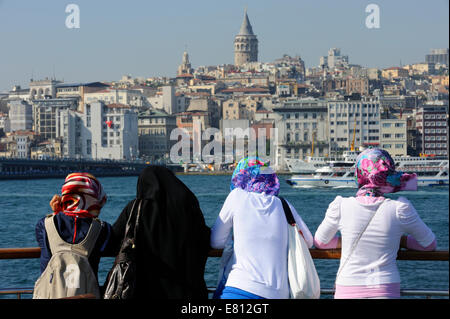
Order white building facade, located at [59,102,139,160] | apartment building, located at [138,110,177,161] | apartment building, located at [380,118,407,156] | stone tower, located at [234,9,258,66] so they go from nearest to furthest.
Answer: apartment building, located at [380,118,407,156], white building facade, located at [59,102,139,160], apartment building, located at [138,110,177,161], stone tower, located at [234,9,258,66]

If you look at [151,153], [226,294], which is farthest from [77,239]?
[151,153]

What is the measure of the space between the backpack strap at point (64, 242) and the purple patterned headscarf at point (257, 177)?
320 millimetres

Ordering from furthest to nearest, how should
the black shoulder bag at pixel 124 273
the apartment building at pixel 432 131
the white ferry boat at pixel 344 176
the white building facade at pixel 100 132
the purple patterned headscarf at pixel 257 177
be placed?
the white building facade at pixel 100 132, the apartment building at pixel 432 131, the white ferry boat at pixel 344 176, the purple patterned headscarf at pixel 257 177, the black shoulder bag at pixel 124 273

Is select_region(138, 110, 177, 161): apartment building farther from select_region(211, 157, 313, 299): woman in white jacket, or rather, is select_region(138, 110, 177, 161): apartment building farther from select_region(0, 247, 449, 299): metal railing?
select_region(211, 157, 313, 299): woman in white jacket

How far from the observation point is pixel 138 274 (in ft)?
5.53

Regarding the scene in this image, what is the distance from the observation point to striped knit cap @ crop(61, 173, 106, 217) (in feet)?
5.58

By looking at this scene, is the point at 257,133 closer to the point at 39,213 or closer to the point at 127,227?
the point at 39,213

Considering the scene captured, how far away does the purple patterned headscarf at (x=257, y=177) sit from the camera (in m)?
1.75

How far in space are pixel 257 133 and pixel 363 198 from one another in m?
44.7

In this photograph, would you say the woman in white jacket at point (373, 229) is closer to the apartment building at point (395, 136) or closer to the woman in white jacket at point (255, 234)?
the woman in white jacket at point (255, 234)

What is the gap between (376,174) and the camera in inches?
68.2

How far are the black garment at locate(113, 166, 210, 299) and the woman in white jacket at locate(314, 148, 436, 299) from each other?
295mm

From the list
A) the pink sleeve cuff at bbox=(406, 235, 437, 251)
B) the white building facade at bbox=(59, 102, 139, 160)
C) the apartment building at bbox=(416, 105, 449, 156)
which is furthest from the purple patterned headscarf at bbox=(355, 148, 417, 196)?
the white building facade at bbox=(59, 102, 139, 160)

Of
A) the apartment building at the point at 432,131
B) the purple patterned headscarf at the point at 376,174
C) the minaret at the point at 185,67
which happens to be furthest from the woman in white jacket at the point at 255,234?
the minaret at the point at 185,67
